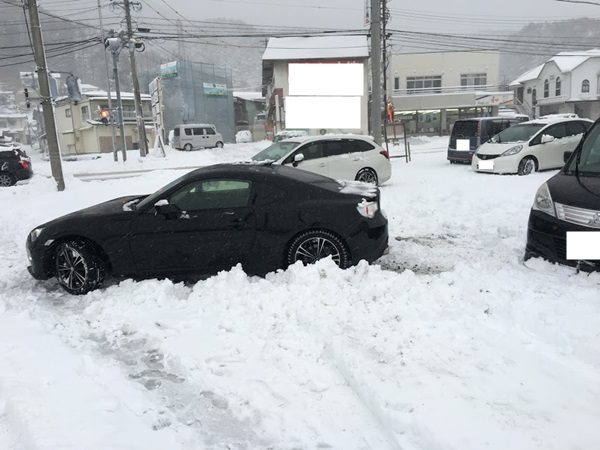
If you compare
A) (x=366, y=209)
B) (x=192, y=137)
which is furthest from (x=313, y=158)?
(x=192, y=137)

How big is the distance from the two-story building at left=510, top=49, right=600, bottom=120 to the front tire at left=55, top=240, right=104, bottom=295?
170 ft

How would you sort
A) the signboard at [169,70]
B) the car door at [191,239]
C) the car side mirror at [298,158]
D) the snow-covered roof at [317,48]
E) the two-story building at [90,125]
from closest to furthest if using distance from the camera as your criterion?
the car door at [191,239]
the car side mirror at [298,158]
the snow-covered roof at [317,48]
the signboard at [169,70]
the two-story building at [90,125]

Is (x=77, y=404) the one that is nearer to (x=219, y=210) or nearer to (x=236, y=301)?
→ (x=236, y=301)

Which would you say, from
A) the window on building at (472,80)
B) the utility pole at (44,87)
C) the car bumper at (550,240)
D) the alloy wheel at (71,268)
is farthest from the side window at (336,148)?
the window on building at (472,80)

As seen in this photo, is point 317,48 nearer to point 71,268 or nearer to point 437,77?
point 437,77

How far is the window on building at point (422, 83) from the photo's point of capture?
49969 millimetres

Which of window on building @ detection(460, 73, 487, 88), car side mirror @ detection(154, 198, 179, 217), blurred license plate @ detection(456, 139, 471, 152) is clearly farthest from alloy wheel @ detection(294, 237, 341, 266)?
window on building @ detection(460, 73, 487, 88)

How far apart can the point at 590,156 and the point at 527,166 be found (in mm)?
8347

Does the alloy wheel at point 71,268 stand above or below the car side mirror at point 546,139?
below

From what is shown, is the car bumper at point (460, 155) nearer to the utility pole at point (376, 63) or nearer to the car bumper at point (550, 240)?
the utility pole at point (376, 63)

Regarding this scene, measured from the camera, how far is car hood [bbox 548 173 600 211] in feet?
15.4

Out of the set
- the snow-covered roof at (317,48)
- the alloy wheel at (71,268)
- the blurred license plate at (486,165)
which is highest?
the snow-covered roof at (317,48)

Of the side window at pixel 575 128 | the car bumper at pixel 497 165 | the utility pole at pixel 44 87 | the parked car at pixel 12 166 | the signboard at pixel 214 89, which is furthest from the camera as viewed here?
the signboard at pixel 214 89

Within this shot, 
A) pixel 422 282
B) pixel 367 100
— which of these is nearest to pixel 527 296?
pixel 422 282
